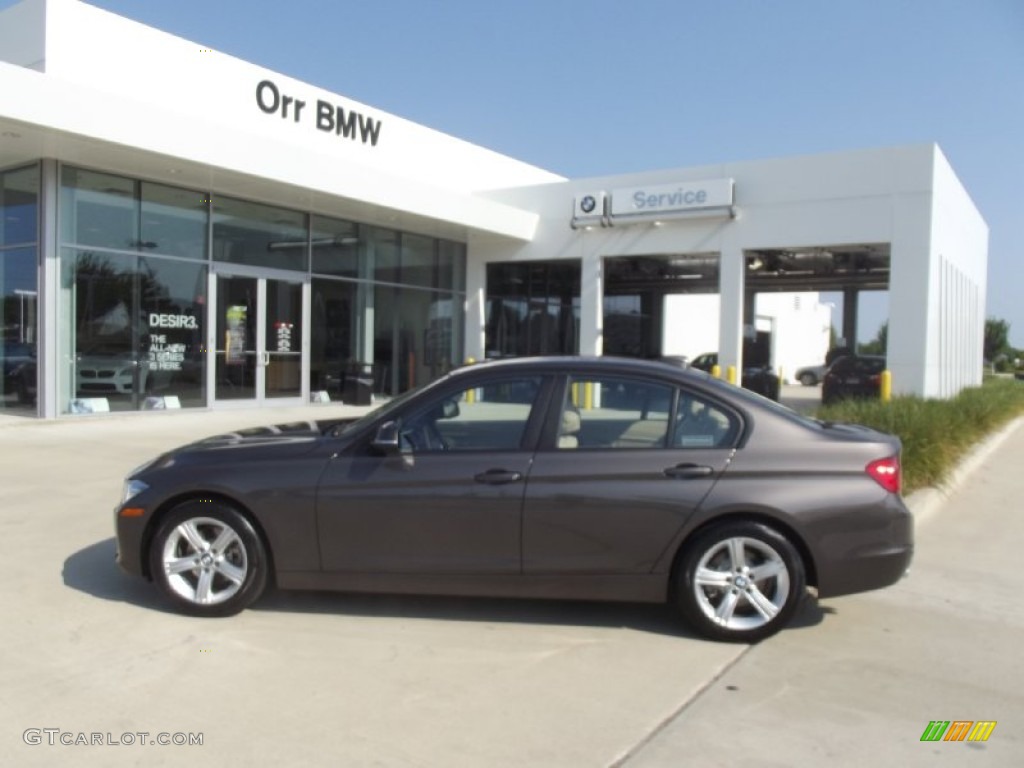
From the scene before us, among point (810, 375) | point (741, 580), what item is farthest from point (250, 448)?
point (810, 375)

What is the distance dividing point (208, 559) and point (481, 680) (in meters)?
1.77

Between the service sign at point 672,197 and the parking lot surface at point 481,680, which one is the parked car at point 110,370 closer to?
the parking lot surface at point 481,680

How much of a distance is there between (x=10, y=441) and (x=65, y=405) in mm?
2659

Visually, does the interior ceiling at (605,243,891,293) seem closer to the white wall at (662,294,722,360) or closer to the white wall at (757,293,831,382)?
the white wall at (662,294,722,360)

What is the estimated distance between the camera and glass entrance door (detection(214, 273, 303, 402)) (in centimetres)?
1623

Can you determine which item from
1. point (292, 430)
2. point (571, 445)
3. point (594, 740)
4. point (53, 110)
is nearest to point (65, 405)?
point (53, 110)

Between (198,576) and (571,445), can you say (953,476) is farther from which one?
(198,576)

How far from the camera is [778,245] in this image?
17531mm

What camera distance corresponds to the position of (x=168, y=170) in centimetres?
1423

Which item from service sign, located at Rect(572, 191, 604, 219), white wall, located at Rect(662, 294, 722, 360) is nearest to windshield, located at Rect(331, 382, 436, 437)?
service sign, located at Rect(572, 191, 604, 219)

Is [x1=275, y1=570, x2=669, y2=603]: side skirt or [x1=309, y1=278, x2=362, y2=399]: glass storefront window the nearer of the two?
[x1=275, y1=570, x2=669, y2=603]: side skirt

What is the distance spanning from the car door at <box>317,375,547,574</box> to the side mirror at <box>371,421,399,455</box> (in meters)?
0.01

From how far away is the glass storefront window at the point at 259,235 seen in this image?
16.2 metres

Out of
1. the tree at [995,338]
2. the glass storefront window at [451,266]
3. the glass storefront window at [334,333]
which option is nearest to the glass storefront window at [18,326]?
the glass storefront window at [334,333]
